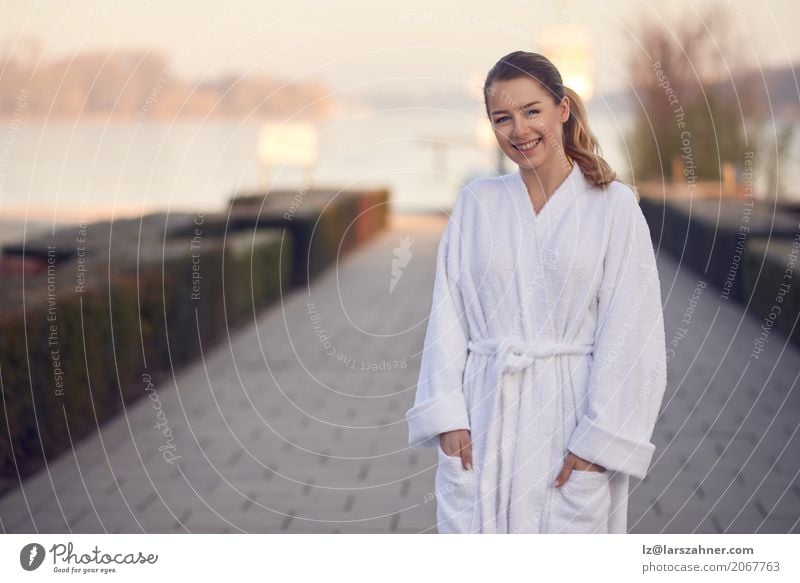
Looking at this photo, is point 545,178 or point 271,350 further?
point 271,350

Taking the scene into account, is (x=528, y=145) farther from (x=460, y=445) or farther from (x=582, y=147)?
(x=460, y=445)

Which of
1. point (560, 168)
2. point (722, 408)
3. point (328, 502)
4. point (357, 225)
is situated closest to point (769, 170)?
point (357, 225)

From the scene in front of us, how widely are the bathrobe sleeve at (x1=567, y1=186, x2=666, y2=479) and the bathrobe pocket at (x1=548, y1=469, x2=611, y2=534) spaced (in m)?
0.07

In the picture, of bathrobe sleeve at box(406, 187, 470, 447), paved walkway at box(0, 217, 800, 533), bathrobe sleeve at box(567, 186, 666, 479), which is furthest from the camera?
paved walkway at box(0, 217, 800, 533)

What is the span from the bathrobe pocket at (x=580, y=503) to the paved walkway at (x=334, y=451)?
6.93 feet

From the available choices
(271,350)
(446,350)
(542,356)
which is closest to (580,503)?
(542,356)

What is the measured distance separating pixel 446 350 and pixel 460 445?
0.29 m

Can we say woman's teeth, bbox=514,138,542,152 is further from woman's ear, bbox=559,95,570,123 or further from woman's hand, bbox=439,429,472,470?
woman's hand, bbox=439,429,472,470

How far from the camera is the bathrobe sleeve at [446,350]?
3.11m

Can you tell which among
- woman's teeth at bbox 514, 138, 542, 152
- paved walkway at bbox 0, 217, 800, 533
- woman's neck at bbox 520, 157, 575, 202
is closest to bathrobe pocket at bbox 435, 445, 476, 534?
woman's neck at bbox 520, 157, 575, 202

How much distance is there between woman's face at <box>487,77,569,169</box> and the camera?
2979 millimetres

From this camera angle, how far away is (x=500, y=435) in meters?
3.14

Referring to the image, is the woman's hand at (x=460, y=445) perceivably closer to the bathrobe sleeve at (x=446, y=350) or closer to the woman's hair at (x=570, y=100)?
the bathrobe sleeve at (x=446, y=350)

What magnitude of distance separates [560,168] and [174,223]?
9.56 metres
